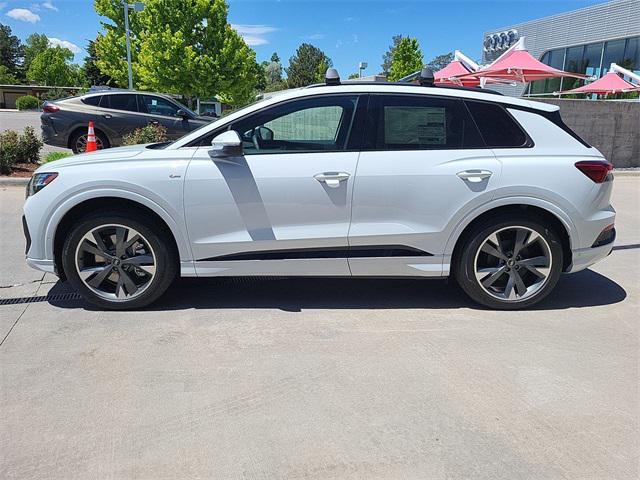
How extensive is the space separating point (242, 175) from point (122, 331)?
147 cm

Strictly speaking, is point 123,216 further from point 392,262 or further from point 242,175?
point 392,262

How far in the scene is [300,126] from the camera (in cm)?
421

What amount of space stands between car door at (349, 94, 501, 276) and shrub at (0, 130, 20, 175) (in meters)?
8.40

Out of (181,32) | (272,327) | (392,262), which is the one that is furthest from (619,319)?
(181,32)

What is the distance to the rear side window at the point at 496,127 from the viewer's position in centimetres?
423

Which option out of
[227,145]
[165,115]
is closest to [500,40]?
[165,115]

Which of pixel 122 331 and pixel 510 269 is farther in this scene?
pixel 510 269

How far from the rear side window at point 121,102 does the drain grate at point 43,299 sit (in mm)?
8171

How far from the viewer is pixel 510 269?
4.29 m

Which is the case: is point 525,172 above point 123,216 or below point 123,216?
above

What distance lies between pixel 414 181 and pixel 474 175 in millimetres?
478

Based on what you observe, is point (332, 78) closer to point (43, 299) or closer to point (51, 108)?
point (43, 299)

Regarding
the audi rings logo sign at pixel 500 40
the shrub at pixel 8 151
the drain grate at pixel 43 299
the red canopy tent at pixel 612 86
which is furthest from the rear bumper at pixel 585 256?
the audi rings logo sign at pixel 500 40

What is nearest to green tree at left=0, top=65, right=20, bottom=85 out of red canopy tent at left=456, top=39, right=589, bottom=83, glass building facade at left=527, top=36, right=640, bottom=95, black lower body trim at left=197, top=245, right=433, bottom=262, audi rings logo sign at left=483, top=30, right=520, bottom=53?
audi rings logo sign at left=483, top=30, right=520, bottom=53
